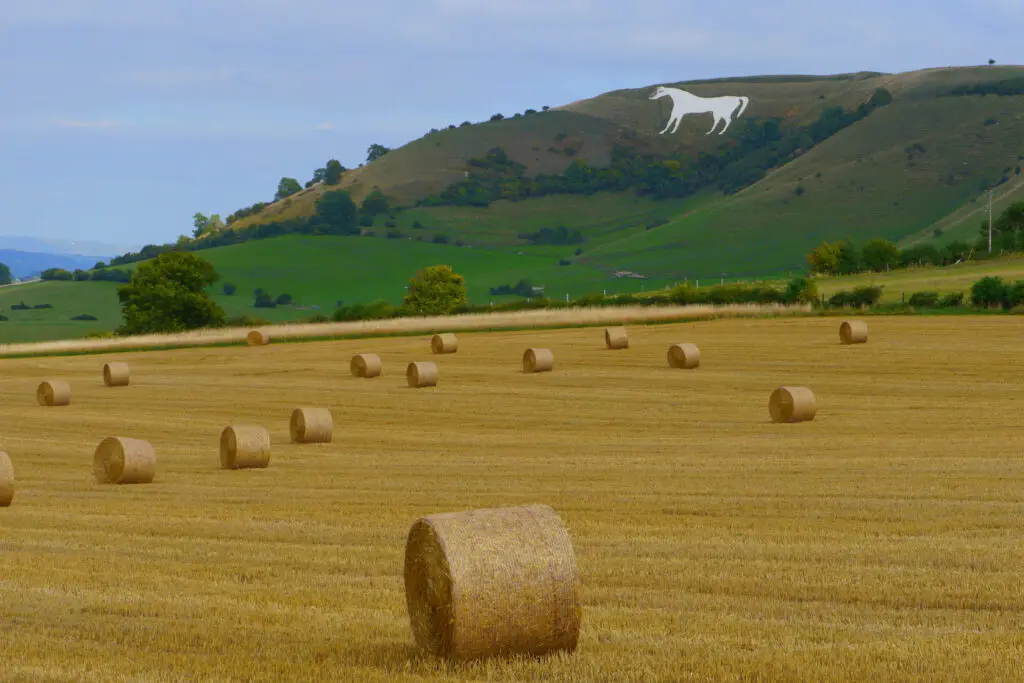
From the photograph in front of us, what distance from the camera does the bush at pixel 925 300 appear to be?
5500 centimetres

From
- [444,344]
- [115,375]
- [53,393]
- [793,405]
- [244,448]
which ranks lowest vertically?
[793,405]

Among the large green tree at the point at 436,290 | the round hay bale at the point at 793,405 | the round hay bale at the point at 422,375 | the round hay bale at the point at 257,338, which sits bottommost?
the round hay bale at the point at 793,405

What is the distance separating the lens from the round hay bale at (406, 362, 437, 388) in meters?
36.2

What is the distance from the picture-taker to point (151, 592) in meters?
11.3

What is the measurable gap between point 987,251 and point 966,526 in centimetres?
7978

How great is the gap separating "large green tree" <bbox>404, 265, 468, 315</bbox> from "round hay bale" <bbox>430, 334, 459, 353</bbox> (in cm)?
5535

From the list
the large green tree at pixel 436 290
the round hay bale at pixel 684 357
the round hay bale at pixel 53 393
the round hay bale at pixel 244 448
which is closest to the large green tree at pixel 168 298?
the large green tree at pixel 436 290

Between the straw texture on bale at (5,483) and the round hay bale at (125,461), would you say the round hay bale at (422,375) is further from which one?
the straw texture on bale at (5,483)

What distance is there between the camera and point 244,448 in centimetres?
2173

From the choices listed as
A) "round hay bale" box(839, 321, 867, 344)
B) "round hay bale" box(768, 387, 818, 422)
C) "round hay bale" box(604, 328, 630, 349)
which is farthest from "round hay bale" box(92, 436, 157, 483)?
"round hay bale" box(839, 321, 867, 344)

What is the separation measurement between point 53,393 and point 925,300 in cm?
3593

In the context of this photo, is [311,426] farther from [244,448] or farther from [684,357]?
[684,357]

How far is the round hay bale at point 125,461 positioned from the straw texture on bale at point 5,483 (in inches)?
111

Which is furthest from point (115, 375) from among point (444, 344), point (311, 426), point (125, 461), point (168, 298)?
point (168, 298)
